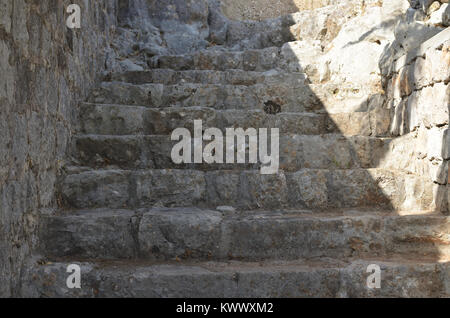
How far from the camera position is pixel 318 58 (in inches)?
168

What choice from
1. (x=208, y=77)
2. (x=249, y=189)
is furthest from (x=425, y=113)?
(x=208, y=77)

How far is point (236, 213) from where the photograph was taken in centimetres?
246

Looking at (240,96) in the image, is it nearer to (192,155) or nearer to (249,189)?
(192,155)

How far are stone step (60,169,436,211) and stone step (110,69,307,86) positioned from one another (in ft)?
4.82

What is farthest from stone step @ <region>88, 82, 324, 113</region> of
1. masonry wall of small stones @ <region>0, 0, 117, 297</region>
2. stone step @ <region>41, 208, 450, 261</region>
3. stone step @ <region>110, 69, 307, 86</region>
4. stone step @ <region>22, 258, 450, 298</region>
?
stone step @ <region>22, 258, 450, 298</region>

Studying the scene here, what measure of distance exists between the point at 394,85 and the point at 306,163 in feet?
3.15

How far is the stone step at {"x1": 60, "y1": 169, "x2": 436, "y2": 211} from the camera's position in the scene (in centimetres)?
254

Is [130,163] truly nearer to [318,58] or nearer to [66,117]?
[66,117]

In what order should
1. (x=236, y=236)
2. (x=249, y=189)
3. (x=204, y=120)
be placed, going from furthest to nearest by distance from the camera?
(x=204, y=120) < (x=249, y=189) < (x=236, y=236)

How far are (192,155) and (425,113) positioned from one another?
1480mm

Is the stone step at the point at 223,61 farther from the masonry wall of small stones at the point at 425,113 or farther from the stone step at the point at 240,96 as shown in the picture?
the masonry wall of small stones at the point at 425,113

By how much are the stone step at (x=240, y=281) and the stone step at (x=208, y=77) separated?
2.23 m

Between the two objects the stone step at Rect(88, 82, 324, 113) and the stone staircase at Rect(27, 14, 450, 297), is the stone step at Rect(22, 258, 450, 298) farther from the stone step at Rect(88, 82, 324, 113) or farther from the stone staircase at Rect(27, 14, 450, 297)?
the stone step at Rect(88, 82, 324, 113)

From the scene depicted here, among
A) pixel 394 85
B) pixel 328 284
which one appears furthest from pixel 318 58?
pixel 328 284
